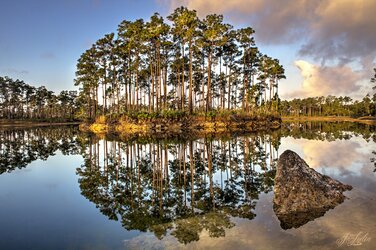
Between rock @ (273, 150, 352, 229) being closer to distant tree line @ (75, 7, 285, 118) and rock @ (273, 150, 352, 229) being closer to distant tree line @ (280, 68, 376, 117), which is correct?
distant tree line @ (75, 7, 285, 118)

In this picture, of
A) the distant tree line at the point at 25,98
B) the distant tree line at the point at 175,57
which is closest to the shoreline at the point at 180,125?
the distant tree line at the point at 175,57

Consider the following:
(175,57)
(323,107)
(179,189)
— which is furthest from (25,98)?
(323,107)

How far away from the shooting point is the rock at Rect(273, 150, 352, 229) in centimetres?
662

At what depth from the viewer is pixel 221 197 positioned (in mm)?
8336

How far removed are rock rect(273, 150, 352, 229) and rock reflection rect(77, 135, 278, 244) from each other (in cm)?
81

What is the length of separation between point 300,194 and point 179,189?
3885mm

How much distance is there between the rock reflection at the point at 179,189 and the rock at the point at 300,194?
814 millimetres

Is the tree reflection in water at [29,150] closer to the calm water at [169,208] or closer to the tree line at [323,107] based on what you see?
the calm water at [169,208]

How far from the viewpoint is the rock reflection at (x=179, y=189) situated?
6328mm

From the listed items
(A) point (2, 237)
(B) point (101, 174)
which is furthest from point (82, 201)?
(B) point (101, 174)

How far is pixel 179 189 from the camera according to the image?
30.5 ft

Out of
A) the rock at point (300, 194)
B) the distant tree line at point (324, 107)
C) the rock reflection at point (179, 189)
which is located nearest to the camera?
the rock reflection at point (179, 189)
